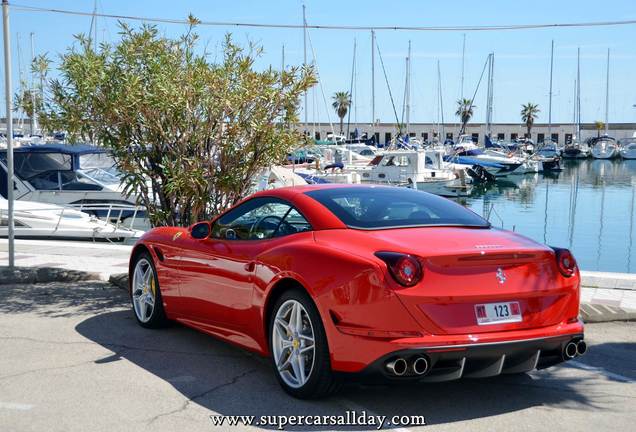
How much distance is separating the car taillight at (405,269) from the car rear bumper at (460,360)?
Result: 417 mm

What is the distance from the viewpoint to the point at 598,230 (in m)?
30.6

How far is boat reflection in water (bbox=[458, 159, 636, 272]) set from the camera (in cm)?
Answer: 2516

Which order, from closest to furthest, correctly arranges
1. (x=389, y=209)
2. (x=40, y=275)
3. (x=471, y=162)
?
(x=389, y=209) < (x=40, y=275) < (x=471, y=162)

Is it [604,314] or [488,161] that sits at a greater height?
[604,314]

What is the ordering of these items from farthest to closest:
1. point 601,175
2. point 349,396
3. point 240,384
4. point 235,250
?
point 601,175 → point 235,250 → point 240,384 → point 349,396

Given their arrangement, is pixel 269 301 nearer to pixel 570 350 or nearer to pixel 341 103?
pixel 570 350

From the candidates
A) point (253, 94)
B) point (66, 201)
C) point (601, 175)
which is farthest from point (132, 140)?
point (601, 175)

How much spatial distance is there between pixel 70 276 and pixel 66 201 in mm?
11548

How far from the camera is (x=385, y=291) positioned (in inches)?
194

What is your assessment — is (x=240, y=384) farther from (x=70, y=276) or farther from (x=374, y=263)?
(x=70, y=276)

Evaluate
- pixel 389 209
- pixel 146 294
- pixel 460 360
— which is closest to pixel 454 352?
pixel 460 360

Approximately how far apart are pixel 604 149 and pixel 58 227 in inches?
3417

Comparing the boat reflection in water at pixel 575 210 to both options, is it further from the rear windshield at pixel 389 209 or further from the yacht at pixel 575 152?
the yacht at pixel 575 152

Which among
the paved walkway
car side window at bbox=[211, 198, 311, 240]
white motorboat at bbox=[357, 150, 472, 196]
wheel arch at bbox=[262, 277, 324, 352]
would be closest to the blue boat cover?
white motorboat at bbox=[357, 150, 472, 196]
